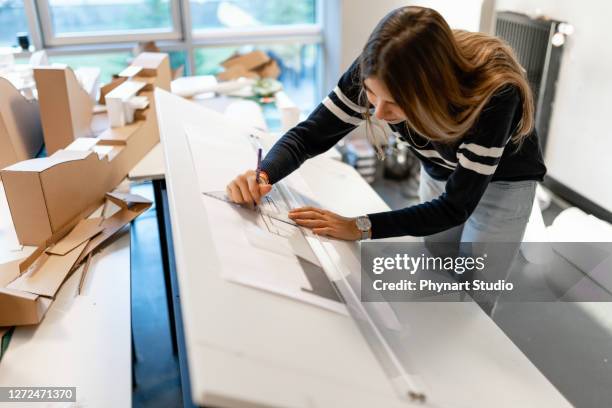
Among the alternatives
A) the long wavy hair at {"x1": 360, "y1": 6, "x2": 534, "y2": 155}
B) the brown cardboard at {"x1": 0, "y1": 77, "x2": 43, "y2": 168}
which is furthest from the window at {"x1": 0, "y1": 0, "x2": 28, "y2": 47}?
the long wavy hair at {"x1": 360, "y1": 6, "x2": 534, "y2": 155}

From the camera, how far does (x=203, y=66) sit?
12.5ft

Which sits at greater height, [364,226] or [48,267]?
[364,226]

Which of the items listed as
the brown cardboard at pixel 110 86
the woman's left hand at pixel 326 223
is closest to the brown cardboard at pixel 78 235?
the woman's left hand at pixel 326 223

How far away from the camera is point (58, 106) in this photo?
1.98 metres

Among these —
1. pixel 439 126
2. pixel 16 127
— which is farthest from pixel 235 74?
pixel 439 126

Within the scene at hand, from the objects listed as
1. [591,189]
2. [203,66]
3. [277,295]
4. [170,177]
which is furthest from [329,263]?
[203,66]

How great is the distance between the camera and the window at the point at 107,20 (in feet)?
11.2

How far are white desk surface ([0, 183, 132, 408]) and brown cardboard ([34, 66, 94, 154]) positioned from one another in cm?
65

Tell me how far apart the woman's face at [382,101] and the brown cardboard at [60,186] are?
857mm

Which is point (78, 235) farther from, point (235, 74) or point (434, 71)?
point (235, 74)

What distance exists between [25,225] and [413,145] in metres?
1.04

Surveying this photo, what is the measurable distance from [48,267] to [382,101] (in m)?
0.91

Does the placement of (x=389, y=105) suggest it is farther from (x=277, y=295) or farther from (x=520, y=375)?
(x=520, y=375)

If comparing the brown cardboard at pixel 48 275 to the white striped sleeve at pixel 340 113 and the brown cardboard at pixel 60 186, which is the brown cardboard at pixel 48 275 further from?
the white striped sleeve at pixel 340 113
